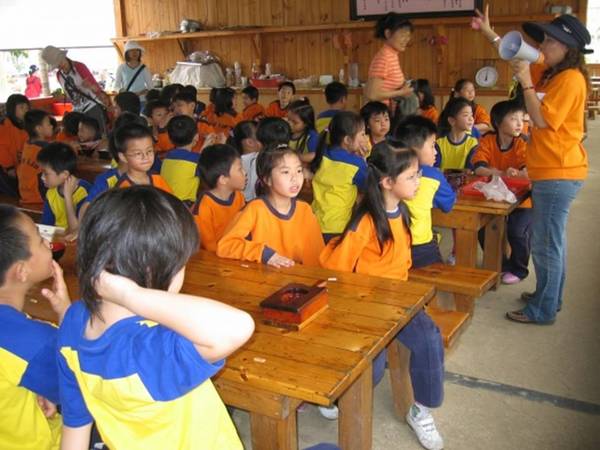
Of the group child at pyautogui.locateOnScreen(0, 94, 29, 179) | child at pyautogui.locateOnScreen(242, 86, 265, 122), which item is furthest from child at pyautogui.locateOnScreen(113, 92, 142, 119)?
child at pyautogui.locateOnScreen(242, 86, 265, 122)

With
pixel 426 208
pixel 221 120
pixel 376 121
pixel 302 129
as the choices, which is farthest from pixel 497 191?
pixel 221 120

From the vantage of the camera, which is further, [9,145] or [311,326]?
[9,145]

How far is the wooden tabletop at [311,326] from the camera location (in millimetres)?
1546

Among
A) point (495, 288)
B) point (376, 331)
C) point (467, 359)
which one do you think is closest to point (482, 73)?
point (495, 288)

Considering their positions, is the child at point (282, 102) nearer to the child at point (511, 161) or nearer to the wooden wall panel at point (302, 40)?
the wooden wall panel at point (302, 40)

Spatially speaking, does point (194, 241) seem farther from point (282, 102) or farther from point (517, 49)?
point (282, 102)

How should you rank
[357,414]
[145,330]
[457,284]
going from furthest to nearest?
[457,284]
[357,414]
[145,330]

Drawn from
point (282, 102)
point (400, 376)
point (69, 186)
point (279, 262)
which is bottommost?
point (400, 376)

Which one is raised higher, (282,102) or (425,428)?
(282,102)

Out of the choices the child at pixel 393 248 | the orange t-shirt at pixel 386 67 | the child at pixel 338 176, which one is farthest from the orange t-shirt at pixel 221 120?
the child at pixel 393 248

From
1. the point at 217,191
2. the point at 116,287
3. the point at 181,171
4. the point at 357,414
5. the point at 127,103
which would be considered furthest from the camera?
the point at 127,103

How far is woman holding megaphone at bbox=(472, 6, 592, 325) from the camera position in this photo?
3.01 meters

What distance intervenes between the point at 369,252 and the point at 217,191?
1.00 meters

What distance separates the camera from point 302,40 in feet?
30.3
